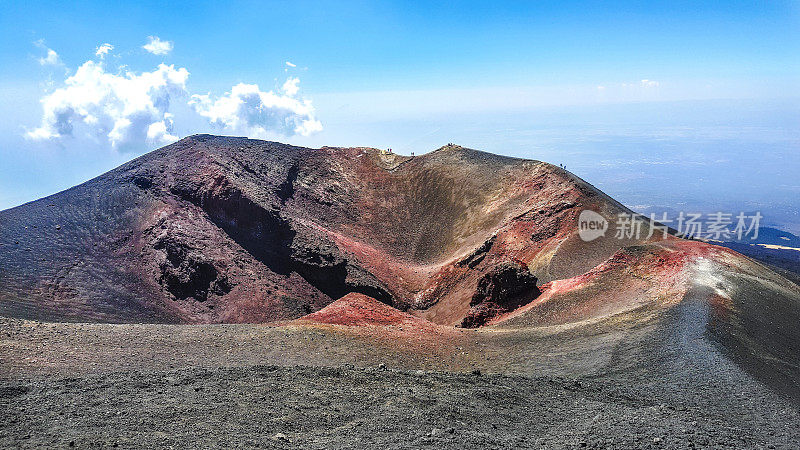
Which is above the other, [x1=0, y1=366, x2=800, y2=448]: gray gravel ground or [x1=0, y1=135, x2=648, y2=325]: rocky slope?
[x1=0, y1=135, x2=648, y2=325]: rocky slope

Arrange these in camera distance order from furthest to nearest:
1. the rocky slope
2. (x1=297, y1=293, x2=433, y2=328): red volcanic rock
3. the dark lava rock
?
the rocky slope
the dark lava rock
(x1=297, y1=293, x2=433, y2=328): red volcanic rock

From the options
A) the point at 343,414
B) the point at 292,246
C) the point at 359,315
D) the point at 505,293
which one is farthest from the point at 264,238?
the point at 343,414

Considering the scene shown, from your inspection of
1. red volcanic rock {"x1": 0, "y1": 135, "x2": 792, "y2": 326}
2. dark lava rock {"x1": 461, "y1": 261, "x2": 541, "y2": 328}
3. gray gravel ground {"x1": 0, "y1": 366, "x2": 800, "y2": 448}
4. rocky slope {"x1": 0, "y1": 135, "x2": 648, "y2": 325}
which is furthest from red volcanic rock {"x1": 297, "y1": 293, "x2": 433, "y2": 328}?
gray gravel ground {"x1": 0, "y1": 366, "x2": 800, "y2": 448}

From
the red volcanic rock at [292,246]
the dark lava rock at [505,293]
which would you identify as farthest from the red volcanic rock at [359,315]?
the dark lava rock at [505,293]

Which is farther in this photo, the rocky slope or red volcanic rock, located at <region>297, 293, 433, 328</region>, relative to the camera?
the rocky slope

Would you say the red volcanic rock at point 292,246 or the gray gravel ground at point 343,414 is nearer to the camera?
the gray gravel ground at point 343,414

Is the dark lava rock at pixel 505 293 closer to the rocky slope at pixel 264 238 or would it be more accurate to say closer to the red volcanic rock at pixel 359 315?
the rocky slope at pixel 264 238

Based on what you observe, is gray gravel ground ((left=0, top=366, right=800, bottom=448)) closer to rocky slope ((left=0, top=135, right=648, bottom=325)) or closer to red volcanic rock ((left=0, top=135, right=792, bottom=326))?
red volcanic rock ((left=0, top=135, right=792, bottom=326))

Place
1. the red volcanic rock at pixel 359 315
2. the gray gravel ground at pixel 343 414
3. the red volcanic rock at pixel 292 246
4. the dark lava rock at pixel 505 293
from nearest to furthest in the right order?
the gray gravel ground at pixel 343 414
the red volcanic rock at pixel 359 315
the red volcanic rock at pixel 292 246
the dark lava rock at pixel 505 293

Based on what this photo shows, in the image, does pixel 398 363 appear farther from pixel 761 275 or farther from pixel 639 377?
pixel 761 275

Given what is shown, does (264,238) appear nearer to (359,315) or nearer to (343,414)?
(359,315)

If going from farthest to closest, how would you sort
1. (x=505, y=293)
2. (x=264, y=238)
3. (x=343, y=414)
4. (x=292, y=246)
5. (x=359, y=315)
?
1. (x=264, y=238)
2. (x=292, y=246)
3. (x=505, y=293)
4. (x=359, y=315)
5. (x=343, y=414)

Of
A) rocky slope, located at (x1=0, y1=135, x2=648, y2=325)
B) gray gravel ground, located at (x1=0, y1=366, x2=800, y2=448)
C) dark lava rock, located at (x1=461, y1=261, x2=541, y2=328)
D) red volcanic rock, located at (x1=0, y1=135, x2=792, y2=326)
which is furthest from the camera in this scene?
rocky slope, located at (x1=0, y1=135, x2=648, y2=325)
